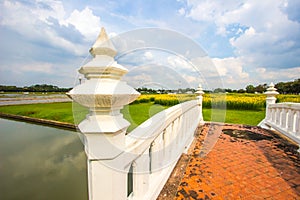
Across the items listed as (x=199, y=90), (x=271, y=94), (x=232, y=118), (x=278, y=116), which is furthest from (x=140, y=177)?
(x=232, y=118)

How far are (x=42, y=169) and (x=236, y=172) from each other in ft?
16.2

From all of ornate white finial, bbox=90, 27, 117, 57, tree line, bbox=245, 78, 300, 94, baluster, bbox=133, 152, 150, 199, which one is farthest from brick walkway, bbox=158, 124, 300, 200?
tree line, bbox=245, 78, 300, 94

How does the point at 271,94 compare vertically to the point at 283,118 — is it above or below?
above

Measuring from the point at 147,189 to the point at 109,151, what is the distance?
813 mm

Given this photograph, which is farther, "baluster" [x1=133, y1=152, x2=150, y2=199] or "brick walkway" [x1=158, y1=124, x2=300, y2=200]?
"brick walkway" [x1=158, y1=124, x2=300, y2=200]

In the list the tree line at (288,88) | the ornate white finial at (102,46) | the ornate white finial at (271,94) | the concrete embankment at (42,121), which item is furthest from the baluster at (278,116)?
the tree line at (288,88)

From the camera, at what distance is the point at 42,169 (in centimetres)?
434

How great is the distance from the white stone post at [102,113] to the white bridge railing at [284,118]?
4.05 meters

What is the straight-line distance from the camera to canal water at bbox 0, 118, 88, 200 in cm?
335

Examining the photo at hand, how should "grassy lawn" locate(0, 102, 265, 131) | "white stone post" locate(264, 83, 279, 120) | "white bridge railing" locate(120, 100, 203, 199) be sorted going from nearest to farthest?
"white bridge railing" locate(120, 100, 203, 199), "white stone post" locate(264, 83, 279, 120), "grassy lawn" locate(0, 102, 265, 131)

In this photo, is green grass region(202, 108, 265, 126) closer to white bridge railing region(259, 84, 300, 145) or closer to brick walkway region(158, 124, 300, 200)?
white bridge railing region(259, 84, 300, 145)

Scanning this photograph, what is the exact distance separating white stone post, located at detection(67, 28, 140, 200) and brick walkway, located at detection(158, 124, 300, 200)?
115 centimetres

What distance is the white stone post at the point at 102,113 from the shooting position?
72 centimetres

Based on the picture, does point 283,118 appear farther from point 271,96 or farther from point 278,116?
point 271,96
